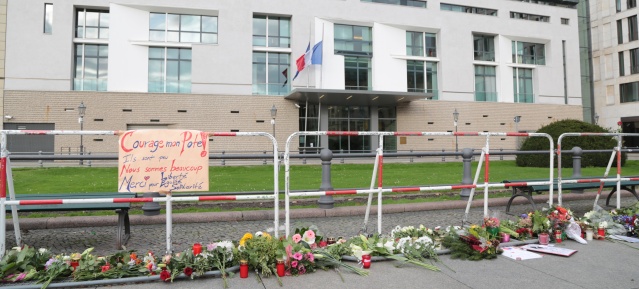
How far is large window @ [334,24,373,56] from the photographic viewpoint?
35.4 meters

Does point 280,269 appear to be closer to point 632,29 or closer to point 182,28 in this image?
point 182,28

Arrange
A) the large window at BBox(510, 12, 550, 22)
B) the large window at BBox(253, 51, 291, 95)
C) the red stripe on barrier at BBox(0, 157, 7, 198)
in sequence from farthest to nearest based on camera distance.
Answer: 1. the large window at BBox(510, 12, 550, 22)
2. the large window at BBox(253, 51, 291, 95)
3. the red stripe on barrier at BBox(0, 157, 7, 198)

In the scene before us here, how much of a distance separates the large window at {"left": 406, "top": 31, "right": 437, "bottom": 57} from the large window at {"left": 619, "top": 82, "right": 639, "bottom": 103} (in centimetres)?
2944

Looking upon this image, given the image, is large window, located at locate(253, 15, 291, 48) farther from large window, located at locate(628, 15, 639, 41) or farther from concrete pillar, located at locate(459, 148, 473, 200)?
large window, located at locate(628, 15, 639, 41)

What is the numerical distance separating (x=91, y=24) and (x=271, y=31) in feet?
45.8

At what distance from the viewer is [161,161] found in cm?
494

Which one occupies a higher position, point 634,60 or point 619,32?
point 619,32

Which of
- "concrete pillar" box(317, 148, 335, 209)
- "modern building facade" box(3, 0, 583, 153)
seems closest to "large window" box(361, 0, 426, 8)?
"modern building facade" box(3, 0, 583, 153)

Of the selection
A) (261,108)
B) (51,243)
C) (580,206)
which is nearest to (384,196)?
(580,206)

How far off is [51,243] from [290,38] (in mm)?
30337

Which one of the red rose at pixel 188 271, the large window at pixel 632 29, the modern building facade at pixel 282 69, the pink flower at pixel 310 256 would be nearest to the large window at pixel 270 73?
the modern building facade at pixel 282 69

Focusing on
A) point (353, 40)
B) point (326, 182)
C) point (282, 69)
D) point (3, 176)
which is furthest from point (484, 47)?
point (3, 176)

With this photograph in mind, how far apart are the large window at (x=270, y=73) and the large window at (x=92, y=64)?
1139cm

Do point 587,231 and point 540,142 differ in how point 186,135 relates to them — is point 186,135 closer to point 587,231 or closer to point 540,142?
point 587,231
